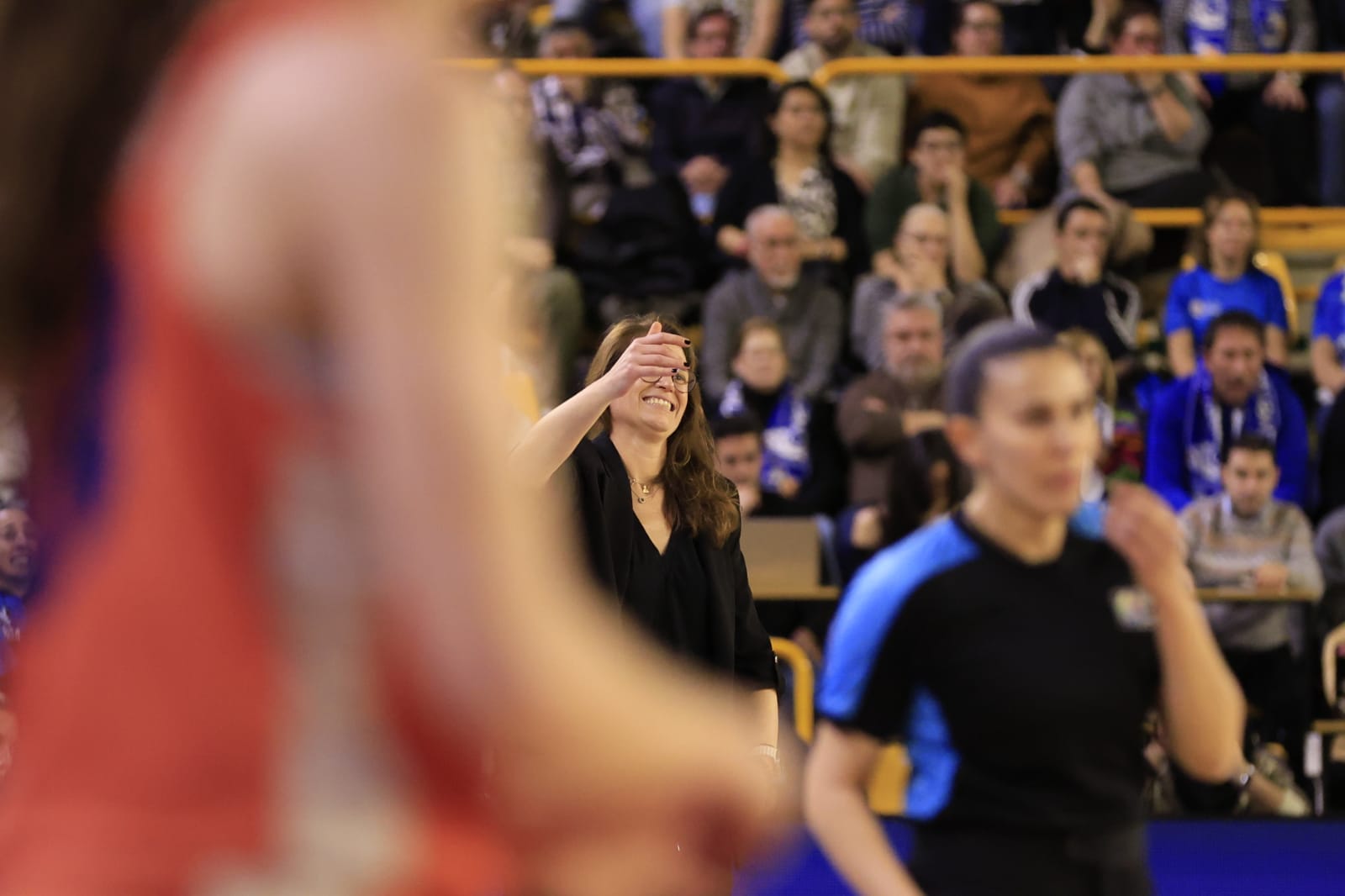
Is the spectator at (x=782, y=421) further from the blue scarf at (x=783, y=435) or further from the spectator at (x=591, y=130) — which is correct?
the spectator at (x=591, y=130)

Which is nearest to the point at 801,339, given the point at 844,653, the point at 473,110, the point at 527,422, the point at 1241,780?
the point at 1241,780

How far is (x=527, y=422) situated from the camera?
428 cm

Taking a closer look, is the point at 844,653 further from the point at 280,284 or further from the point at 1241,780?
the point at 1241,780

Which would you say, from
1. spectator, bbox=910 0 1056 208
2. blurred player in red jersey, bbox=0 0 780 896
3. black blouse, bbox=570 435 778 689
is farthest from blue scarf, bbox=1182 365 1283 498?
blurred player in red jersey, bbox=0 0 780 896

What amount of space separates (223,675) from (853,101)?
29.3 ft

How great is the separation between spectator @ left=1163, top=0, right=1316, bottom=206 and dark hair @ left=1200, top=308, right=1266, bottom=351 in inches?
72.6

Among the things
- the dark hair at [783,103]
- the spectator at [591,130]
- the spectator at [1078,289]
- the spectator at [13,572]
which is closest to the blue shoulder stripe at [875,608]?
the spectator at [13,572]

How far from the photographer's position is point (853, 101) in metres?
9.61

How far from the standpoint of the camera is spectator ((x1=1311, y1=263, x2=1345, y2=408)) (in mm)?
8867

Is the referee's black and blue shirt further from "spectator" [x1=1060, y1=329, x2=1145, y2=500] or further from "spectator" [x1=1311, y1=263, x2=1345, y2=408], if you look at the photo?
"spectator" [x1=1311, y1=263, x2=1345, y2=408]

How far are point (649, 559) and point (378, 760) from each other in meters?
3.07

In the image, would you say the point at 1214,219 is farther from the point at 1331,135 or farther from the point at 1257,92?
the point at 1257,92

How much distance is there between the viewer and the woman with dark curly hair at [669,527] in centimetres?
391

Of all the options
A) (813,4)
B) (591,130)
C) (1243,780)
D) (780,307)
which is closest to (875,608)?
(1243,780)
